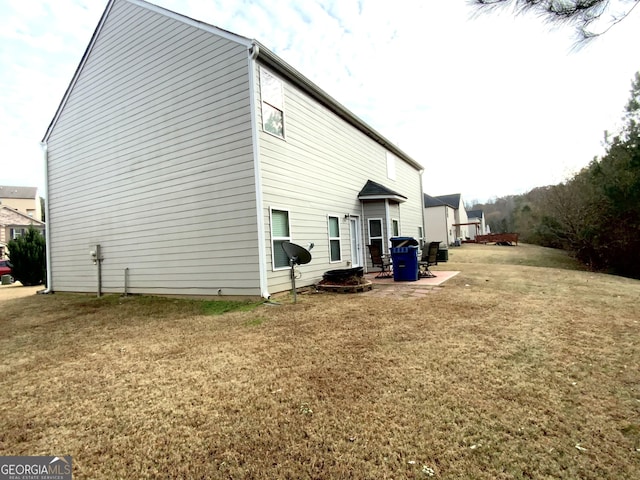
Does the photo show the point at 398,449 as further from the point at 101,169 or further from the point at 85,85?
the point at 85,85

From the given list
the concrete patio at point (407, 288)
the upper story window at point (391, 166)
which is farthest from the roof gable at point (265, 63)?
the concrete patio at point (407, 288)

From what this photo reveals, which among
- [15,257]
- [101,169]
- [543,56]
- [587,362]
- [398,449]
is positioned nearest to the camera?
[398,449]

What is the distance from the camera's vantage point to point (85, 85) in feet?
33.3

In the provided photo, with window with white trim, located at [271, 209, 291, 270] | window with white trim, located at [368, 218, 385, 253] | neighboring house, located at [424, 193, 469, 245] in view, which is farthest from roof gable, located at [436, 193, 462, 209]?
window with white trim, located at [271, 209, 291, 270]

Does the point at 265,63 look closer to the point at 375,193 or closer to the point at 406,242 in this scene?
the point at 375,193

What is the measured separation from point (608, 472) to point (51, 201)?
48.0ft

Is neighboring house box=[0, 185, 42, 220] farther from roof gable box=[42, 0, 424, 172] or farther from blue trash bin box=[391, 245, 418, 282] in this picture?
blue trash bin box=[391, 245, 418, 282]

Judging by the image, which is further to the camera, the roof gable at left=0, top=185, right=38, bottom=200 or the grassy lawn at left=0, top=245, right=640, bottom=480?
the roof gable at left=0, top=185, right=38, bottom=200

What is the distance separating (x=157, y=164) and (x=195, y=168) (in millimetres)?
1458

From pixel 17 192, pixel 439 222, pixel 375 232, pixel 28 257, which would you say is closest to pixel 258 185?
pixel 375 232

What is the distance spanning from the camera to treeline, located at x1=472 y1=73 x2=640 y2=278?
13.7 metres

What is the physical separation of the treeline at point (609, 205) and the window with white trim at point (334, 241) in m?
12.7

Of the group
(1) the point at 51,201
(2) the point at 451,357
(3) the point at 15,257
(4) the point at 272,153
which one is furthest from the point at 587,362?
(3) the point at 15,257

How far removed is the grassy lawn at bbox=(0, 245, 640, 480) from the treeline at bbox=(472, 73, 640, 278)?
39.1ft
